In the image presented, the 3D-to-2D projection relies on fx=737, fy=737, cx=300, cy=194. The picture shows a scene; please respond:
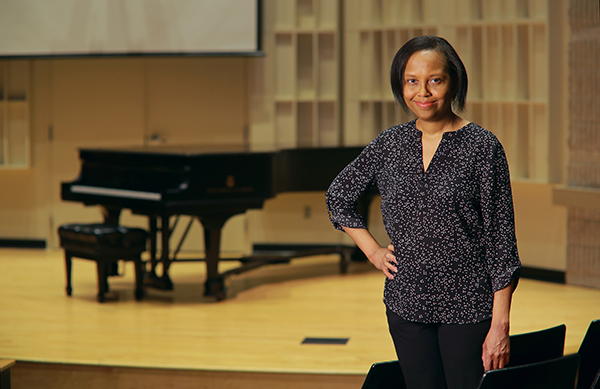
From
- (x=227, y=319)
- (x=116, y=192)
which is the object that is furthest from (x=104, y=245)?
(x=227, y=319)

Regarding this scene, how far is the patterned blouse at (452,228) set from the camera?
1.51 meters

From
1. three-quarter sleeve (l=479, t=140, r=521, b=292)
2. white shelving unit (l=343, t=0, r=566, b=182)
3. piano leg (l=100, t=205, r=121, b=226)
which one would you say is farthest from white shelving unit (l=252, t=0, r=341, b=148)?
three-quarter sleeve (l=479, t=140, r=521, b=292)

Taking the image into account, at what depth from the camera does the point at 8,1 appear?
248 inches

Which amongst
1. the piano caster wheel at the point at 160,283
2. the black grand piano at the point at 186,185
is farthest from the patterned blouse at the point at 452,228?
the piano caster wheel at the point at 160,283

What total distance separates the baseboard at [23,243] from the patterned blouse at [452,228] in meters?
5.65

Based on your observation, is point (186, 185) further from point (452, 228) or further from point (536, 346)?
point (452, 228)

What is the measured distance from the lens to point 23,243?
668 cm

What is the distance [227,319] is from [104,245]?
34.9 inches

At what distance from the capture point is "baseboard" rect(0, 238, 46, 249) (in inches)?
262

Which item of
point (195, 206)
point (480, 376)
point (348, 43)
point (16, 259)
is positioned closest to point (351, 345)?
point (195, 206)

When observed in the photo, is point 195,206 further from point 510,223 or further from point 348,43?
point 510,223

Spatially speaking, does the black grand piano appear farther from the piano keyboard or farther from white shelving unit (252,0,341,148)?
white shelving unit (252,0,341,148)

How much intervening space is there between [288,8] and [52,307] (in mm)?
3175

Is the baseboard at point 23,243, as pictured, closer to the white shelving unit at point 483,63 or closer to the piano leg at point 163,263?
the piano leg at point 163,263
